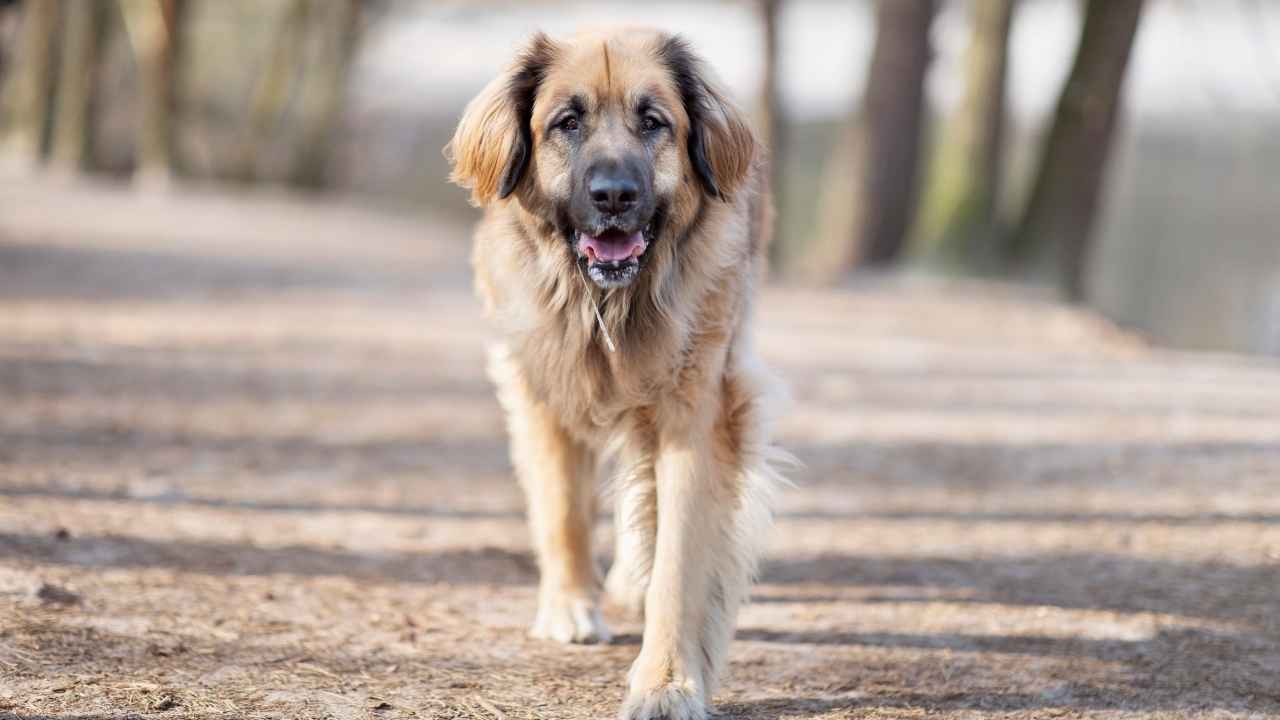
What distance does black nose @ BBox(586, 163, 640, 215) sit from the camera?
13.8ft

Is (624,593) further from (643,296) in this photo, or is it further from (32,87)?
(32,87)

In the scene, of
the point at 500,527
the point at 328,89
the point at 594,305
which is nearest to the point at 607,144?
the point at 594,305

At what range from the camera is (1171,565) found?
18.5 ft

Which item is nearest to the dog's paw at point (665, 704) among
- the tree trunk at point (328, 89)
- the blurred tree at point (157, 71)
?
the blurred tree at point (157, 71)

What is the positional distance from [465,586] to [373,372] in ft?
14.3

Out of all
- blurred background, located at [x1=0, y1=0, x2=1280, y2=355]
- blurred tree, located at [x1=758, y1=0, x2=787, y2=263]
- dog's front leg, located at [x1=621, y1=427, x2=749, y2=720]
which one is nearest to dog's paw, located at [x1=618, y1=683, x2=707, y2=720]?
dog's front leg, located at [x1=621, y1=427, x2=749, y2=720]

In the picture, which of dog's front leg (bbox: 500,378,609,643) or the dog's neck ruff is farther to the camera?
dog's front leg (bbox: 500,378,609,643)

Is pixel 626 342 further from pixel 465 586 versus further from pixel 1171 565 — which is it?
pixel 1171 565

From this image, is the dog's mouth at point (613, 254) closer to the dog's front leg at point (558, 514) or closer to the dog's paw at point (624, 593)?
the dog's front leg at point (558, 514)

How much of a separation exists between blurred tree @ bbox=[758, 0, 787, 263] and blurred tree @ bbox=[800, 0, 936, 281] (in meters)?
0.84

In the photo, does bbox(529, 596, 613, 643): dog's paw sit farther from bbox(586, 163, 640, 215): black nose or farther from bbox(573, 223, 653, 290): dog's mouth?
bbox(586, 163, 640, 215): black nose

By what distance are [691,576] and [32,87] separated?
884 inches

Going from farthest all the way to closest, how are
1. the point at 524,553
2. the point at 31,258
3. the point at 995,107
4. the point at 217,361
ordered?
1. the point at 995,107
2. the point at 31,258
3. the point at 217,361
4. the point at 524,553

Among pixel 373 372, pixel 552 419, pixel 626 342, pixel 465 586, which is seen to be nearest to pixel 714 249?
pixel 626 342
